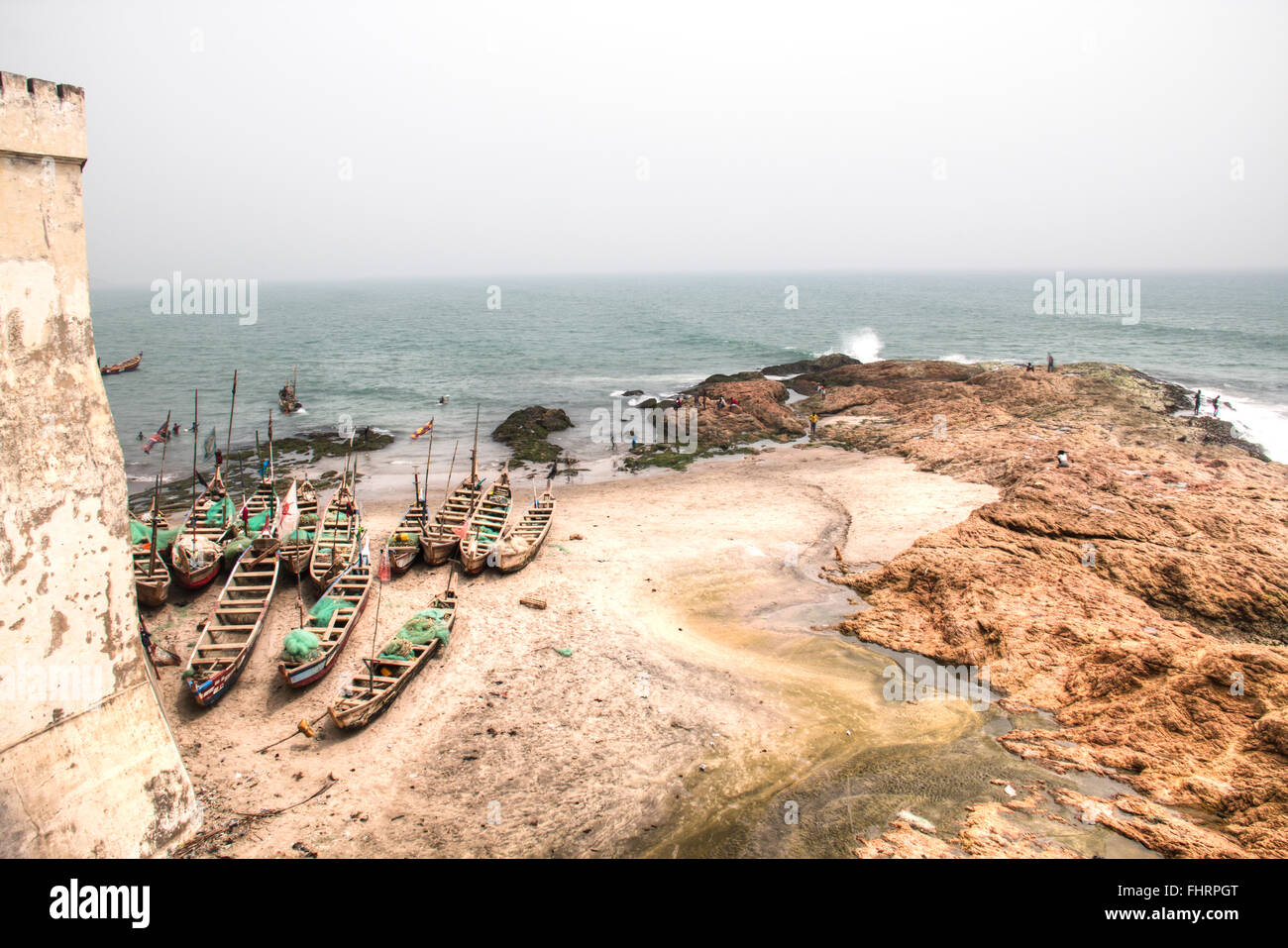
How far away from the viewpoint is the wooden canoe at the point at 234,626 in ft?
51.1

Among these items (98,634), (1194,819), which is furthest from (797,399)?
(98,634)

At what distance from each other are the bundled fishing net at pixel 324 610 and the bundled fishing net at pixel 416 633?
1810 mm

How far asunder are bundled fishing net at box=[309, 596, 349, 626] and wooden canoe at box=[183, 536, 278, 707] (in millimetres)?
1223

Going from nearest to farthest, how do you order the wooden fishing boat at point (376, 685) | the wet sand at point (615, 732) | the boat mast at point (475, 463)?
the wet sand at point (615, 732) → the wooden fishing boat at point (376, 685) → the boat mast at point (475, 463)

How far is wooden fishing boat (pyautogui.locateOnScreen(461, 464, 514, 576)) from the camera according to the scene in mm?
21797

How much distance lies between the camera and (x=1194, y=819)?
11.5m

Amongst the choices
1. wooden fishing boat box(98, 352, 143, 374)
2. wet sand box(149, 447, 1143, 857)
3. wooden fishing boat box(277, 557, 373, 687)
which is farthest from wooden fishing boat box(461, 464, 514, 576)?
wooden fishing boat box(98, 352, 143, 374)

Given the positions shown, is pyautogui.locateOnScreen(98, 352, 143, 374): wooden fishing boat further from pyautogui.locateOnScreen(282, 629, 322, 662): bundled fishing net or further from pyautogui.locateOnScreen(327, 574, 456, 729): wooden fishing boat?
pyautogui.locateOnScreen(327, 574, 456, 729): wooden fishing boat

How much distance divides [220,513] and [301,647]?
39.8ft

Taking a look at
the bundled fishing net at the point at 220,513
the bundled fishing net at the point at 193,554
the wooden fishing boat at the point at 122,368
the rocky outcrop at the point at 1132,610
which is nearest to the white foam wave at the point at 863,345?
the rocky outcrop at the point at 1132,610

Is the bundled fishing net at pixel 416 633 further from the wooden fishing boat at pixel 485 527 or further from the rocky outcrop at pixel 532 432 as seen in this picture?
the rocky outcrop at pixel 532 432

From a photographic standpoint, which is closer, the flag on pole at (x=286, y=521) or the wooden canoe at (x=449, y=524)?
the flag on pole at (x=286, y=521)

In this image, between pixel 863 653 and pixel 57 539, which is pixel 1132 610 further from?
pixel 57 539

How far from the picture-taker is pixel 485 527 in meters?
25.0
